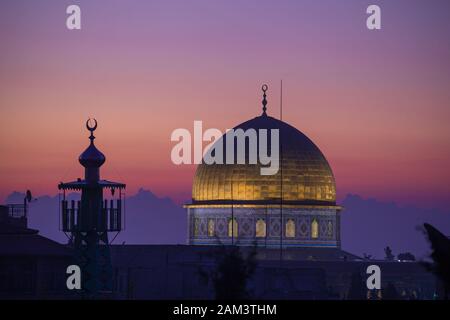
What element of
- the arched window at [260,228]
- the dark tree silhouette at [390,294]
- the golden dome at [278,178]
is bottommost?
the dark tree silhouette at [390,294]

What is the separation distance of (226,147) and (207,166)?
4.36 m

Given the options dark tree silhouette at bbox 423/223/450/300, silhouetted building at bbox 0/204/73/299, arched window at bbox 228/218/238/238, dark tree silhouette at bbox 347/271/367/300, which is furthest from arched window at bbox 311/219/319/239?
dark tree silhouette at bbox 423/223/450/300

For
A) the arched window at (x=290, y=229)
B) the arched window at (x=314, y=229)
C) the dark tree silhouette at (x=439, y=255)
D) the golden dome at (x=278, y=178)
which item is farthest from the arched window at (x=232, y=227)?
the dark tree silhouette at (x=439, y=255)

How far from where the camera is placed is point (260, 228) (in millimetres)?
179000

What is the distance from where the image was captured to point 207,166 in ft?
583

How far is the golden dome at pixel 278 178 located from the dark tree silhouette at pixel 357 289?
22.7 metres

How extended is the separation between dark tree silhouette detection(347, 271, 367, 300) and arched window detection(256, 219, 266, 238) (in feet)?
78.7

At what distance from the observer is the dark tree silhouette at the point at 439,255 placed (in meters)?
70.2

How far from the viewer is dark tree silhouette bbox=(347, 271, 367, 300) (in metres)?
144

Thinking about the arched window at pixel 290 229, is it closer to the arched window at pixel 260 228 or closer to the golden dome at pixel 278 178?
the arched window at pixel 260 228

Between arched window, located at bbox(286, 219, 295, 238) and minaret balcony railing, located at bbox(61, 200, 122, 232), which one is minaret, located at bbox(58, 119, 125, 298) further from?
arched window, located at bbox(286, 219, 295, 238)
